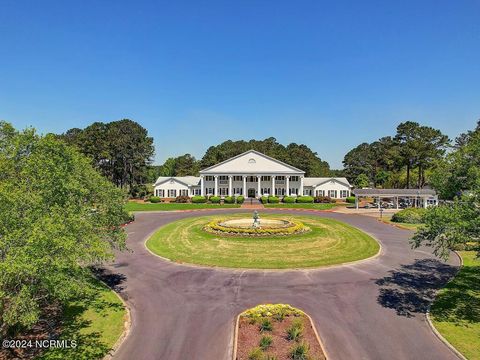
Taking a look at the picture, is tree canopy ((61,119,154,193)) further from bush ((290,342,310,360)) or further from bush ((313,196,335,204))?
bush ((290,342,310,360))

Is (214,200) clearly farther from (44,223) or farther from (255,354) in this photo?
(44,223)

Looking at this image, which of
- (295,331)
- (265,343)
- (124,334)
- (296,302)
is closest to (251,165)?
(296,302)

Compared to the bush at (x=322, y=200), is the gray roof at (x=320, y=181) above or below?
above

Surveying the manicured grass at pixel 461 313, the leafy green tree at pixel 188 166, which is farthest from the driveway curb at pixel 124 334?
the leafy green tree at pixel 188 166

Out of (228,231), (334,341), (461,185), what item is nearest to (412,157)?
(228,231)

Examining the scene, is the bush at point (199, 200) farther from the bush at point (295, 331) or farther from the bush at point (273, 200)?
the bush at point (295, 331)

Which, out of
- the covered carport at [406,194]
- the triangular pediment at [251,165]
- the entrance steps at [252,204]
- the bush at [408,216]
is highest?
the triangular pediment at [251,165]

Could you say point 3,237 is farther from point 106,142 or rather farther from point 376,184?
point 376,184
